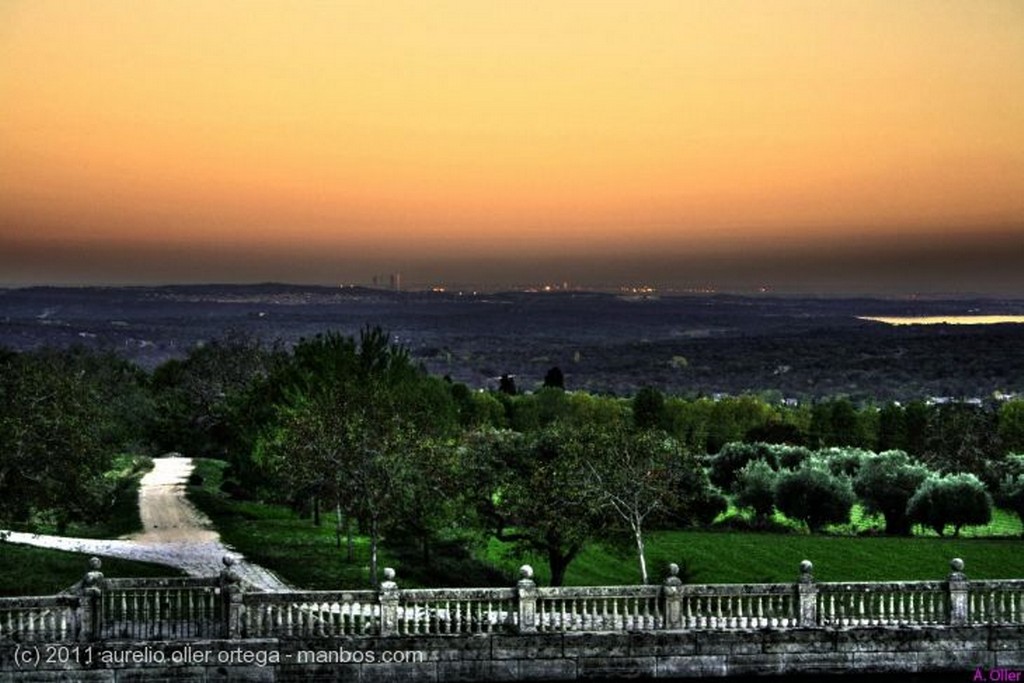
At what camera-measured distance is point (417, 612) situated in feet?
114

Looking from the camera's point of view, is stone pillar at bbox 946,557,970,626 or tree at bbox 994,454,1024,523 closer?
stone pillar at bbox 946,557,970,626

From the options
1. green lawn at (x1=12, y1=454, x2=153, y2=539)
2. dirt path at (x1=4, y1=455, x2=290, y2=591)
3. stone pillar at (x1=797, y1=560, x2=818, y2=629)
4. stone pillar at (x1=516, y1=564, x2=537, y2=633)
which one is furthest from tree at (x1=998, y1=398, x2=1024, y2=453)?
Result: stone pillar at (x1=516, y1=564, x2=537, y2=633)

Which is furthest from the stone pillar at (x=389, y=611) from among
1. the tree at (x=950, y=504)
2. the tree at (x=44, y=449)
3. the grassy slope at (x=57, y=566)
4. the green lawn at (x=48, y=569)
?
the tree at (x=950, y=504)

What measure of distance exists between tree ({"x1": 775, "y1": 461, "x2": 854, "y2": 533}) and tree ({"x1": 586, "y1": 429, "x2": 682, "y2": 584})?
112ft

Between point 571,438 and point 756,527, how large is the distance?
1403 inches

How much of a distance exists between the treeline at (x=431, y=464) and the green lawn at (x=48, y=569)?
190cm

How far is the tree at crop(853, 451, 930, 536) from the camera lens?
8219 centimetres

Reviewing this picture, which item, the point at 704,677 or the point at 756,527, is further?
the point at 756,527

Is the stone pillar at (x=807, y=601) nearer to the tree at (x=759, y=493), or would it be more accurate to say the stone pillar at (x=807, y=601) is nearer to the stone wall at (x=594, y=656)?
the stone wall at (x=594, y=656)

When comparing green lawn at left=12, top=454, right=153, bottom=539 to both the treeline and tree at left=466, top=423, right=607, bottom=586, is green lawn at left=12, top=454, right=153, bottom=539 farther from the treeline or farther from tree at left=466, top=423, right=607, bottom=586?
tree at left=466, top=423, right=607, bottom=586

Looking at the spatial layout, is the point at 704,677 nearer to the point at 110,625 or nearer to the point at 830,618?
the point at 830,618

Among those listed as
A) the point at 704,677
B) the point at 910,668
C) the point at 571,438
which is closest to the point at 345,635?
the point at 704,677

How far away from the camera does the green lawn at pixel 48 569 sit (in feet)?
148

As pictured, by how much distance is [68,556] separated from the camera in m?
52.6
